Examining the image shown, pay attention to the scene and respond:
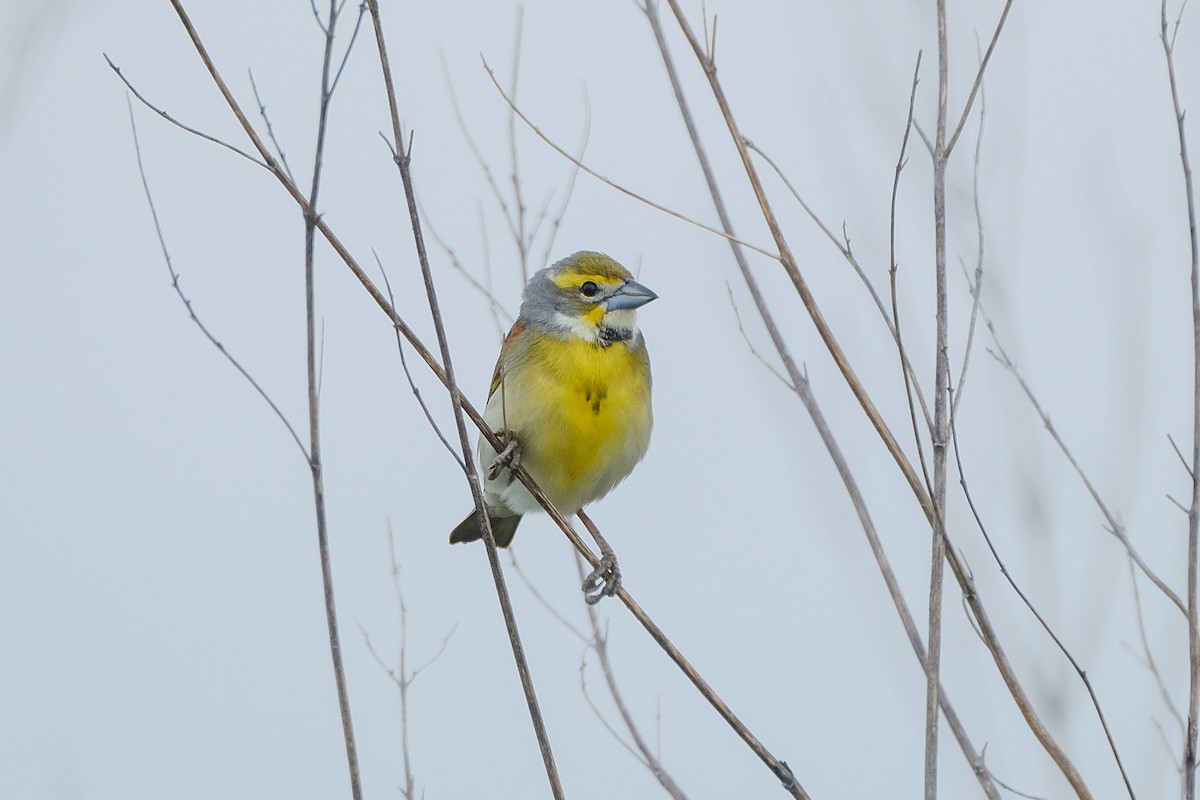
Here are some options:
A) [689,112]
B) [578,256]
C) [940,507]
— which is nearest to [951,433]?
[940,507]

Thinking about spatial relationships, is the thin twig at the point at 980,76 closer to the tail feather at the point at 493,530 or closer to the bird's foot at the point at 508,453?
the bird's foot at the point at 508,453

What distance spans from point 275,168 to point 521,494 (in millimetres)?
2897

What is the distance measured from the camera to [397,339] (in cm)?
295

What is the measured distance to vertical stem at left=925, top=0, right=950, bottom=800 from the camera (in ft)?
8.13

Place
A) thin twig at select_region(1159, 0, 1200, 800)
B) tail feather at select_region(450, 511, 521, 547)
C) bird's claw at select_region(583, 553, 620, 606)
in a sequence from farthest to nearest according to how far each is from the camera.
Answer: tail feather at select_region(450, 511, 521, 547)
bird's claw at select_region(583, 553, 620, 606)
thin twig at select_region(1159, 0, 1200, 800)

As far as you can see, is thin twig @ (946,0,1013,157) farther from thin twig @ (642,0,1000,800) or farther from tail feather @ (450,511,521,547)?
tail feather @ (450,511,521,547)

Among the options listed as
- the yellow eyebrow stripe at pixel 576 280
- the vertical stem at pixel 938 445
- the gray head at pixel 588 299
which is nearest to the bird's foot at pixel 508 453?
the gray head at pixel 588 299

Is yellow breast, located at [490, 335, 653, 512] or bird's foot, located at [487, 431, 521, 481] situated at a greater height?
yellow breast, located at [490, 335, 653, 512]

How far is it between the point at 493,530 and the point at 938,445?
356 centimetres

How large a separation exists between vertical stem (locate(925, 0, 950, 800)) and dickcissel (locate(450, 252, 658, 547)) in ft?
7.21

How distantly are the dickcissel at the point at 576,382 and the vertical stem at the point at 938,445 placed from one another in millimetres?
2198

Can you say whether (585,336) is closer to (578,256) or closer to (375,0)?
(578,256)

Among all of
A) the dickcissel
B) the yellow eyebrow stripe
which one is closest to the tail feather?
the dickcissel

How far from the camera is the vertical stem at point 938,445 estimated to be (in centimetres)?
248
